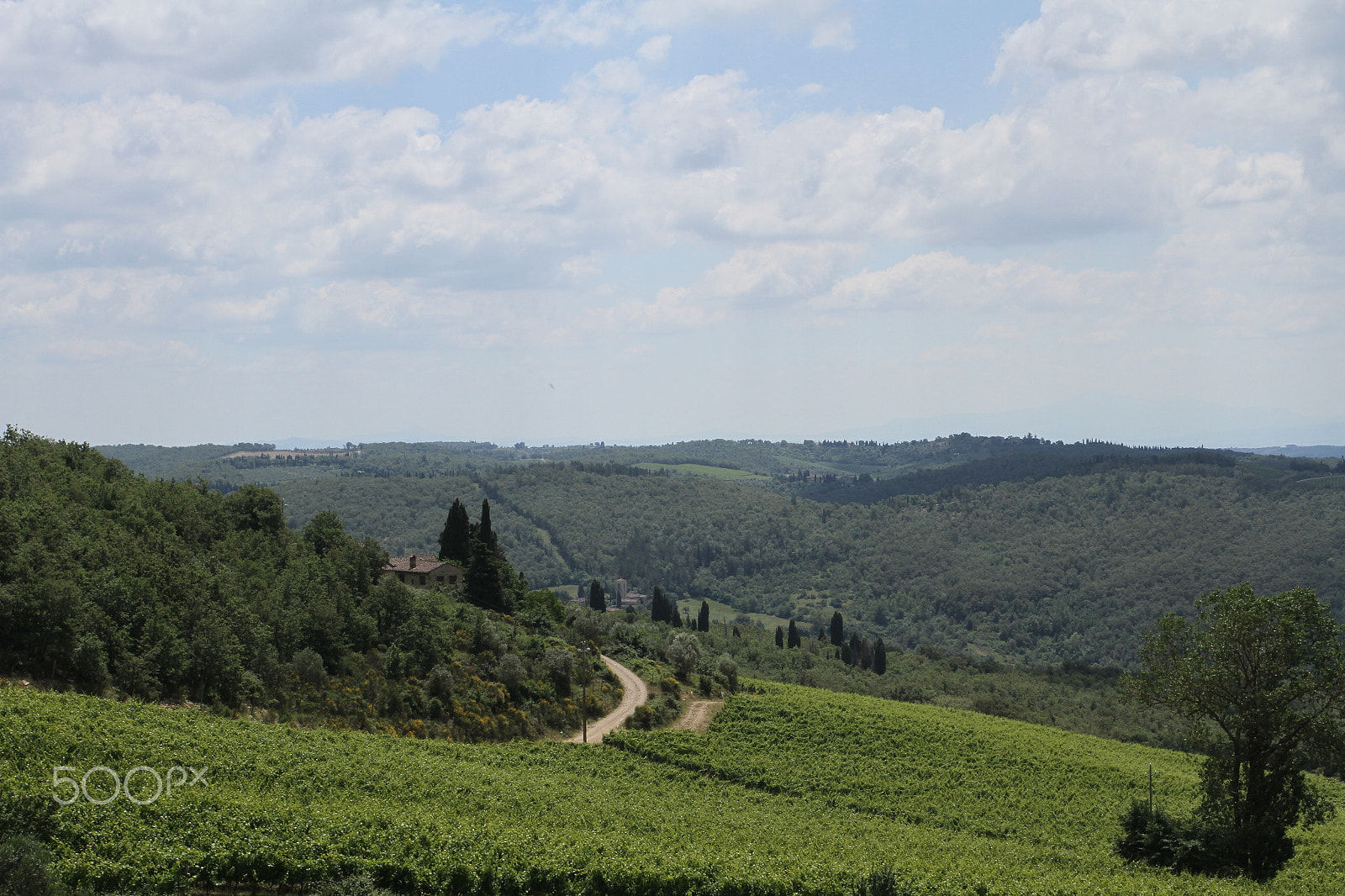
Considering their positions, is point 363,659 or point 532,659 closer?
point 363,659

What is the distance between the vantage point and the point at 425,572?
75.5 m

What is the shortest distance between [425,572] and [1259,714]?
60677mm

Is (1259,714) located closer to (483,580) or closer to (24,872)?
(24,872)

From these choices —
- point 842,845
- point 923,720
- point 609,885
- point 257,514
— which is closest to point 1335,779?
point 923,720

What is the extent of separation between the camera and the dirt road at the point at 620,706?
5019cm

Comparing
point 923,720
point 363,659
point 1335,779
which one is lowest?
point 1335,779

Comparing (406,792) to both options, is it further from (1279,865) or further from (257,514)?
(257,514)

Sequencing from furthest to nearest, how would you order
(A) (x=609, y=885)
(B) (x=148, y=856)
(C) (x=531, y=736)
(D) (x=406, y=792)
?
(C) (x=531, y=736) → (D) (x=406, y=792) → (A) (x=609, y=885) → (B) (x=148, y=856)

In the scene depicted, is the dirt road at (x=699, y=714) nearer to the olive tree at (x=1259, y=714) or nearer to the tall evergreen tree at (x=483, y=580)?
the tall evergreen tree at (x=483, y=580)

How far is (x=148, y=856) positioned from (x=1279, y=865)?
3608 cm

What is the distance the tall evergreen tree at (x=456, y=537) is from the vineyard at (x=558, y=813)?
38119mm

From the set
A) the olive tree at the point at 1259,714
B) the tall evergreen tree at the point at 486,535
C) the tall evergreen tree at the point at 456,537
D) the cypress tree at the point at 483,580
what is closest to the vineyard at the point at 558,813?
the olive tree at the point at 1259,714

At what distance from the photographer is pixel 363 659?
50.8 metres

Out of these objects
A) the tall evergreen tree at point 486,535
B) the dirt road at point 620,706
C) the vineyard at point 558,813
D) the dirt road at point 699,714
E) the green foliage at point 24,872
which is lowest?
the dirt road at point 699,714
